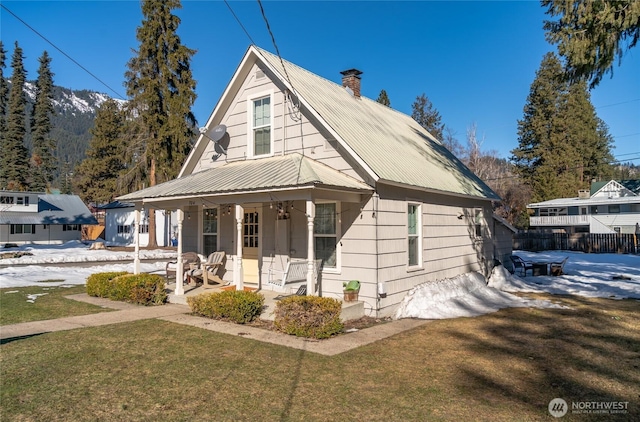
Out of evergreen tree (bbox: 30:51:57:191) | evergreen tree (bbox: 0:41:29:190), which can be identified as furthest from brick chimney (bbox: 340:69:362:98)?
evergreen tree (bbox: 30:51:57:191)

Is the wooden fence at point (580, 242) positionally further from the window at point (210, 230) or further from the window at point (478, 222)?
the window at point (210, 230)

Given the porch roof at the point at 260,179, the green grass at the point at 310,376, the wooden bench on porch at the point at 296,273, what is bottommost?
the green grass at the point at 310,376

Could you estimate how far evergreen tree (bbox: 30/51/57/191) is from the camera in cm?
5678

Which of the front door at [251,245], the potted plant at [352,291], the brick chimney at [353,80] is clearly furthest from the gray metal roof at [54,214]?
the potted plant at [352,291]

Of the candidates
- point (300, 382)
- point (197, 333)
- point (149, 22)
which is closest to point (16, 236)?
point (149, 22)

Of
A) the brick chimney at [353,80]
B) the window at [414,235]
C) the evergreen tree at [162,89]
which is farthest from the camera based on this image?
the evergreen tree at [162,89]

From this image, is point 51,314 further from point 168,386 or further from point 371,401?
point 371,401

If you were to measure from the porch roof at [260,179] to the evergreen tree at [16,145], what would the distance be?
4994 cm

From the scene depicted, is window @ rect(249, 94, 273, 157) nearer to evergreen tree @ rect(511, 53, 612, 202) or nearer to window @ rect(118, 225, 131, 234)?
window @ rect(118, 225, 131, 234)

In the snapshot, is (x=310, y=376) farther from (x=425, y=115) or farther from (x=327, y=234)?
(x=425, y=115)

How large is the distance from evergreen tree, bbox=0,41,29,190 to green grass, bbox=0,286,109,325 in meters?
46.4

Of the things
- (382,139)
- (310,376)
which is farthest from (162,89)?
(310,376)

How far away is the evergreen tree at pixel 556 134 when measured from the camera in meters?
43.7

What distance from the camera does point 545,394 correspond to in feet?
17.2
